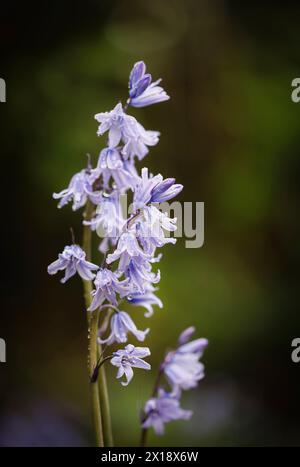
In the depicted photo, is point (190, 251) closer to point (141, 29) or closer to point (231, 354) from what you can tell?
point (231, 354)

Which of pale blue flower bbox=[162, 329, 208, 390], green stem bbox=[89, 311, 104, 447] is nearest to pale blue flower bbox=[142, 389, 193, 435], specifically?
pale blue flower bbox=[162, 329, 208, 390]

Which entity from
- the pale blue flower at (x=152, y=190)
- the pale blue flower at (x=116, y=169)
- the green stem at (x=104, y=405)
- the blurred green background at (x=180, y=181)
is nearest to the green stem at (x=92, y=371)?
the green stem at (x=104, y=405)

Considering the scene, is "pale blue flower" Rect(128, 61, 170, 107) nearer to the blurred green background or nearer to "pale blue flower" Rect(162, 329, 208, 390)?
"pale blue flower" Rect(162, 329, 208, 390)

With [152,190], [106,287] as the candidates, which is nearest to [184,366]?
[106,287]

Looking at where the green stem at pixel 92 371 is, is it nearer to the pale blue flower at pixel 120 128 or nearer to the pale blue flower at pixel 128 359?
the pale blue flower at pixel 128 359

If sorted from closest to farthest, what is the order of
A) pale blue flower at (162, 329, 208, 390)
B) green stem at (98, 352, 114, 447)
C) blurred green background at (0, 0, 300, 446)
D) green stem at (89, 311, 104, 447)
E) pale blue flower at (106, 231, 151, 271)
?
pale blue flower at (106, 231, 151, 271), green stem at (89, 311, 104, 447), green stem at (98, 352, 114, 447), pale blue flower at (162, 329, 208, 390), blurred green background at (0, 0, 300, 446)

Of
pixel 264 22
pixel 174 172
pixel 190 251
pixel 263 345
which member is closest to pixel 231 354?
pixel 263 345

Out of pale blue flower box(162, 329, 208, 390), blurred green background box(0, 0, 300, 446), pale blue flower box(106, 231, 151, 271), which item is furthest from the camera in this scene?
blurred green background box(0, 0, 300, 446)
